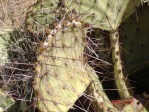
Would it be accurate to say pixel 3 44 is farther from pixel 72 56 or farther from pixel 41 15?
pixel 72 56

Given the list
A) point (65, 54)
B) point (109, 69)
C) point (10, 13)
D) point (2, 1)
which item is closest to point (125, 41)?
point (109, 69)

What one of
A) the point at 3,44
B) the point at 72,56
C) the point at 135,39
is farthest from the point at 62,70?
the point at 3,44

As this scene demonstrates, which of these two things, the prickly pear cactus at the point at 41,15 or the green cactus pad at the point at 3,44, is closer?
the prickly pear cactus at the point at 41,15

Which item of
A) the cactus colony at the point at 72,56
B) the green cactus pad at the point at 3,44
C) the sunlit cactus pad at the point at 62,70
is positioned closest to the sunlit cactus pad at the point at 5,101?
the green cactus pad at the point at 3,44

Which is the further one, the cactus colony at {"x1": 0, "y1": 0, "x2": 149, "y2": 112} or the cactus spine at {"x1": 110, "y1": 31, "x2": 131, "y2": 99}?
the cactus spine at {"x1": 110, "y1": 31, "x2": 131, "y2": 99}

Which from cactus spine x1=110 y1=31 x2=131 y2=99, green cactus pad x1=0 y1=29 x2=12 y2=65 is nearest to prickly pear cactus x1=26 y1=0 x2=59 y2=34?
green cactus pad x1=0 y1=29 x2=12 y2=65

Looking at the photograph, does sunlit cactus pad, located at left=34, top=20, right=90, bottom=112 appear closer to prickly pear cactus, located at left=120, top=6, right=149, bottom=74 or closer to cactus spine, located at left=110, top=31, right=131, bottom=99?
cactus spine, located at left=110, top=31, right=131, bottom=99

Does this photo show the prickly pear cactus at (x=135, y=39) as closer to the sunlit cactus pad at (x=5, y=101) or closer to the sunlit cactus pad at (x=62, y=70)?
the sunlit cactus pad at (x=62, y=70)

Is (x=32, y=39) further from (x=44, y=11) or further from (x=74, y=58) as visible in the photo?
(x=74, y=58)
